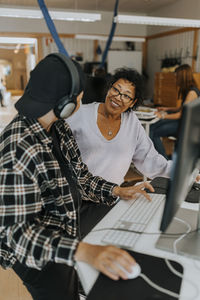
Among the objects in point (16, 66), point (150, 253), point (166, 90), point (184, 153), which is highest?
point (16, 66)

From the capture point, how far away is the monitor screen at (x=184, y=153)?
2.13 ft

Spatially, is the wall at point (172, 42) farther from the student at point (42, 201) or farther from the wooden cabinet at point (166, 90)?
the student at point (42, 201)

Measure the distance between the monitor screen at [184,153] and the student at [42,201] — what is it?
202 mm

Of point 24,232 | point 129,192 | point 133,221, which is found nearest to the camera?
point 24,232

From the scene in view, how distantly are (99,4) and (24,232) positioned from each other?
7.19 metres

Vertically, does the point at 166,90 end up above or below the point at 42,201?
above

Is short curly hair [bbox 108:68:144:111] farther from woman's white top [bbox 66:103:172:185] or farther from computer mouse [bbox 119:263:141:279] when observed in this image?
computer mouse [bbox 119:263:141:279]

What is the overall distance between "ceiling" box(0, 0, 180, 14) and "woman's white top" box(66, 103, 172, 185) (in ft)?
19.2

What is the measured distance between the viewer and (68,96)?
93 centimetres

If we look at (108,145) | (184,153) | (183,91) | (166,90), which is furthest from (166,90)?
(184,153)

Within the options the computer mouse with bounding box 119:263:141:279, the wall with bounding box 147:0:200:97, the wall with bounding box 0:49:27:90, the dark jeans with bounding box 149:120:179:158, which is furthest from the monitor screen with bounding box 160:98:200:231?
the wall with bounding box 0:49:27:90

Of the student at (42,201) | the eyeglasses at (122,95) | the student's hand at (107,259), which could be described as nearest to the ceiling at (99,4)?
the eyeglasses at (122,95)

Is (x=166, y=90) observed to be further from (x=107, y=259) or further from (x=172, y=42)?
(x=107, y=259)

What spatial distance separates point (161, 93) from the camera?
22.5ft
